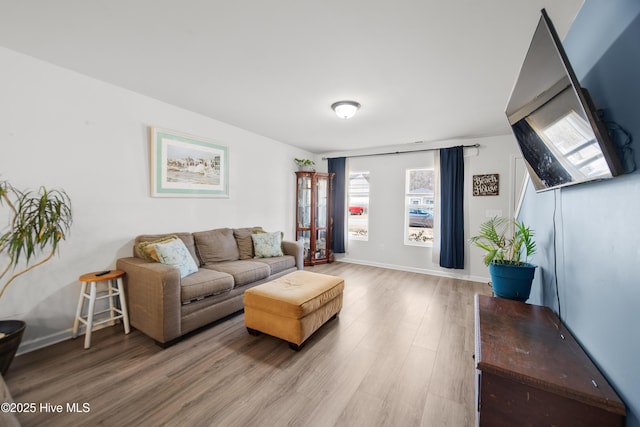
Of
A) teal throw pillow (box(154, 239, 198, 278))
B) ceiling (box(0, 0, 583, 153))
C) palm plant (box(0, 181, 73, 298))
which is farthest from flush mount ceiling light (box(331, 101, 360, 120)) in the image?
palm plant (box(0, 181, 73, 298))

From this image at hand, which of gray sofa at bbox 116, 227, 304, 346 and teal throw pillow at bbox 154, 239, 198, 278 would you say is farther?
teal throw pillow at bbox 154, 239, 198, 278

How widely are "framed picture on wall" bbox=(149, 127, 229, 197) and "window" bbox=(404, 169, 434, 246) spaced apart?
3315 millimetres

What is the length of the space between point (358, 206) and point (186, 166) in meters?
3.38

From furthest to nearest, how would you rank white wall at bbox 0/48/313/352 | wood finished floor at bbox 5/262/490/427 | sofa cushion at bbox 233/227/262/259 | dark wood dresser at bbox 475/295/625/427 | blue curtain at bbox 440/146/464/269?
1. blue curtain at bbox 440/146/464/269
2. sofa cushion at bbox 233/227/262/259
3. white wall at bbox 0/48/313/352
4. wood finished floor at bbox 5/262/490/427
5. dark wood dresser at bbox 475/295/625/427

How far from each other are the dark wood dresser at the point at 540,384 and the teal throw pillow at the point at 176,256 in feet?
8.18

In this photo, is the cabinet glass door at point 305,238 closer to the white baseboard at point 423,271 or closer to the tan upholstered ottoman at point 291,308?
the white baseboard at point 423,271

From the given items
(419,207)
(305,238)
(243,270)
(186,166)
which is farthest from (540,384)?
(305,238)

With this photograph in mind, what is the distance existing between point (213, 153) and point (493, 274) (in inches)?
137

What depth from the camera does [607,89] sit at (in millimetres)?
1001

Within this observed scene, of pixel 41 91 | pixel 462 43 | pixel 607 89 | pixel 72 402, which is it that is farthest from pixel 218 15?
pixel 72 402

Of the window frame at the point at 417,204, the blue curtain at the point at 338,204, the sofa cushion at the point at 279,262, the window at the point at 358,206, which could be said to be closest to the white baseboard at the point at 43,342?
the sofa cushion at the point at 279,262

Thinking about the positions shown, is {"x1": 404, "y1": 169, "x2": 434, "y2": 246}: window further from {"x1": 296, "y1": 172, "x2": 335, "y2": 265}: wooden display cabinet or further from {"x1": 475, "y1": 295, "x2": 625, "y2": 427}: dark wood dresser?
{"x1": 475, "y1": 295, "x2": 625, "y2": 427}: dark wood dresser

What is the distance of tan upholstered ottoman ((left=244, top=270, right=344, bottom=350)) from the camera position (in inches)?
82.3

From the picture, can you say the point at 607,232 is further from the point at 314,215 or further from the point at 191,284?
the point at 314,215
